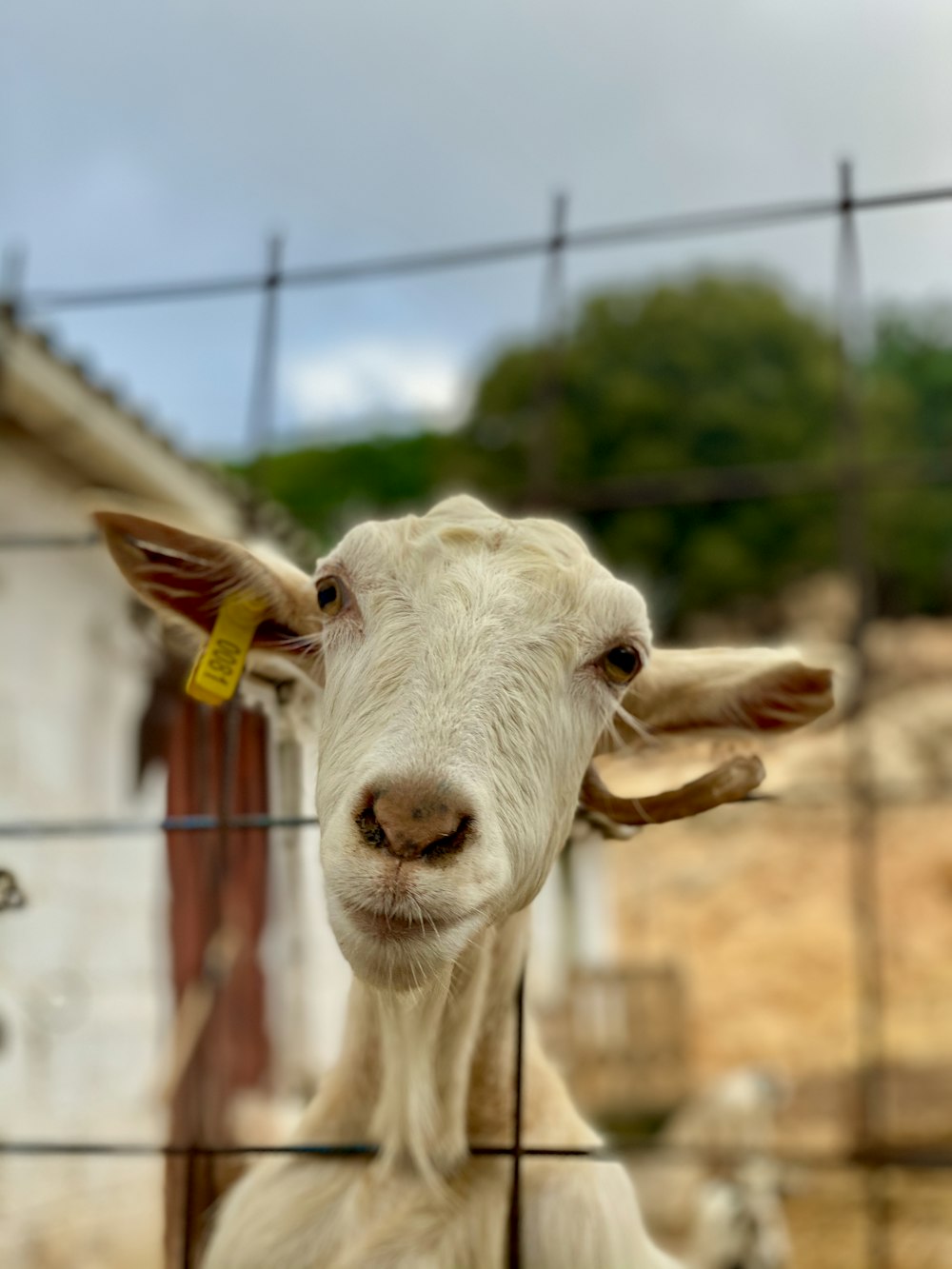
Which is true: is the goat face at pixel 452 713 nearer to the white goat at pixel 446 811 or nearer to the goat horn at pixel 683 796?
the white goat at pixel 446 811

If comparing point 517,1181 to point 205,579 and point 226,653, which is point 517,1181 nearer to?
point 226,653

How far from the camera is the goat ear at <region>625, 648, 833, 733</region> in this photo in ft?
8.65

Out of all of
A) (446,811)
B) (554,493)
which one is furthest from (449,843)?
(554,493)

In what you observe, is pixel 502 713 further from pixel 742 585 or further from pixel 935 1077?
pixel 742 585

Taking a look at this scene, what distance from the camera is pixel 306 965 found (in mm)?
4320

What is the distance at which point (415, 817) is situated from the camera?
187 centimetres

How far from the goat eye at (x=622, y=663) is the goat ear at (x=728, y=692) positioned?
0.27m

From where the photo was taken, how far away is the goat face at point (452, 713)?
1.91 metres

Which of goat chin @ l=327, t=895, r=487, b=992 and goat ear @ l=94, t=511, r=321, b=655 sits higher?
goat ear @ l=94, t=511, r=321, b=655

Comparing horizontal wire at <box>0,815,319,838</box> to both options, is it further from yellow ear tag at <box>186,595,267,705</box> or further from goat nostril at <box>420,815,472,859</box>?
goat nostril at <box>420,815,472,859</box>

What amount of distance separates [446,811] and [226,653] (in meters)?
0.89

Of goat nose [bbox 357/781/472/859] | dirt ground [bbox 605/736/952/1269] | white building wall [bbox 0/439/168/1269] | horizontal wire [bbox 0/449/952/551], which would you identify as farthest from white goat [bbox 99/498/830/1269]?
dirt ground [bbox 605/736/952/1269]

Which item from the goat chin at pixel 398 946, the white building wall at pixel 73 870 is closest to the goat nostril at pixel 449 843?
the goat chin at pixel 398 946

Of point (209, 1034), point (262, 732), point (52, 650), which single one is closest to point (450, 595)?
point (262, 732)
